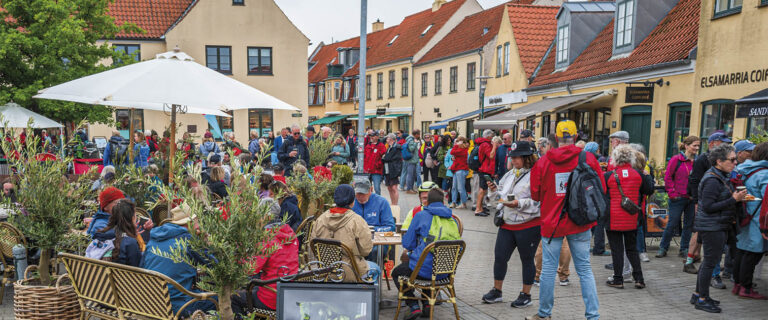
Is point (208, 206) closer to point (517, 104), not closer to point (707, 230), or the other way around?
point (707, 230)

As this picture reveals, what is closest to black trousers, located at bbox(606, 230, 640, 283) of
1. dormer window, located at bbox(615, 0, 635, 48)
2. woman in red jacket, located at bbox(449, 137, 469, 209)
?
woman in red jacket, located at bbox(449, 137, 469, 209)

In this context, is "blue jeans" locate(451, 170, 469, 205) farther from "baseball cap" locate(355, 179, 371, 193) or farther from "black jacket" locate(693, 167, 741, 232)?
"black jacket" locate(693, 167, 741, 232)

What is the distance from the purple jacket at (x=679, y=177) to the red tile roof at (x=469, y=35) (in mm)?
19552

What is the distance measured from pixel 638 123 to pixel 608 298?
9.08 metres

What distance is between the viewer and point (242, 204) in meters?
3.43

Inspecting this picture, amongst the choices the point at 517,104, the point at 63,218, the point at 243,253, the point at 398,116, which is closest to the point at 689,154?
the point at 243,253

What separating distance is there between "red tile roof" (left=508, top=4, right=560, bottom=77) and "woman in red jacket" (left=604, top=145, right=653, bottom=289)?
13.9m

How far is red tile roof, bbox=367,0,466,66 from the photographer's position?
34.4 m

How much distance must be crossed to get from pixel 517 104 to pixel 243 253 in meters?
18.8

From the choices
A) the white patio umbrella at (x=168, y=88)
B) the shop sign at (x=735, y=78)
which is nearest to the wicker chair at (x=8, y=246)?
the white patio umbrella at (x=168, y=88)

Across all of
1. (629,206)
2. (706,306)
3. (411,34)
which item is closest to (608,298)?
(706,306)

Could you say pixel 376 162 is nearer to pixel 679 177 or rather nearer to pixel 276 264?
pixel 679 177

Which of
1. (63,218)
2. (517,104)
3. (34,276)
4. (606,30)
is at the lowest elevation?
(34,276)

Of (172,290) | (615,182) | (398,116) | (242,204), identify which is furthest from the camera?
(398,116)
